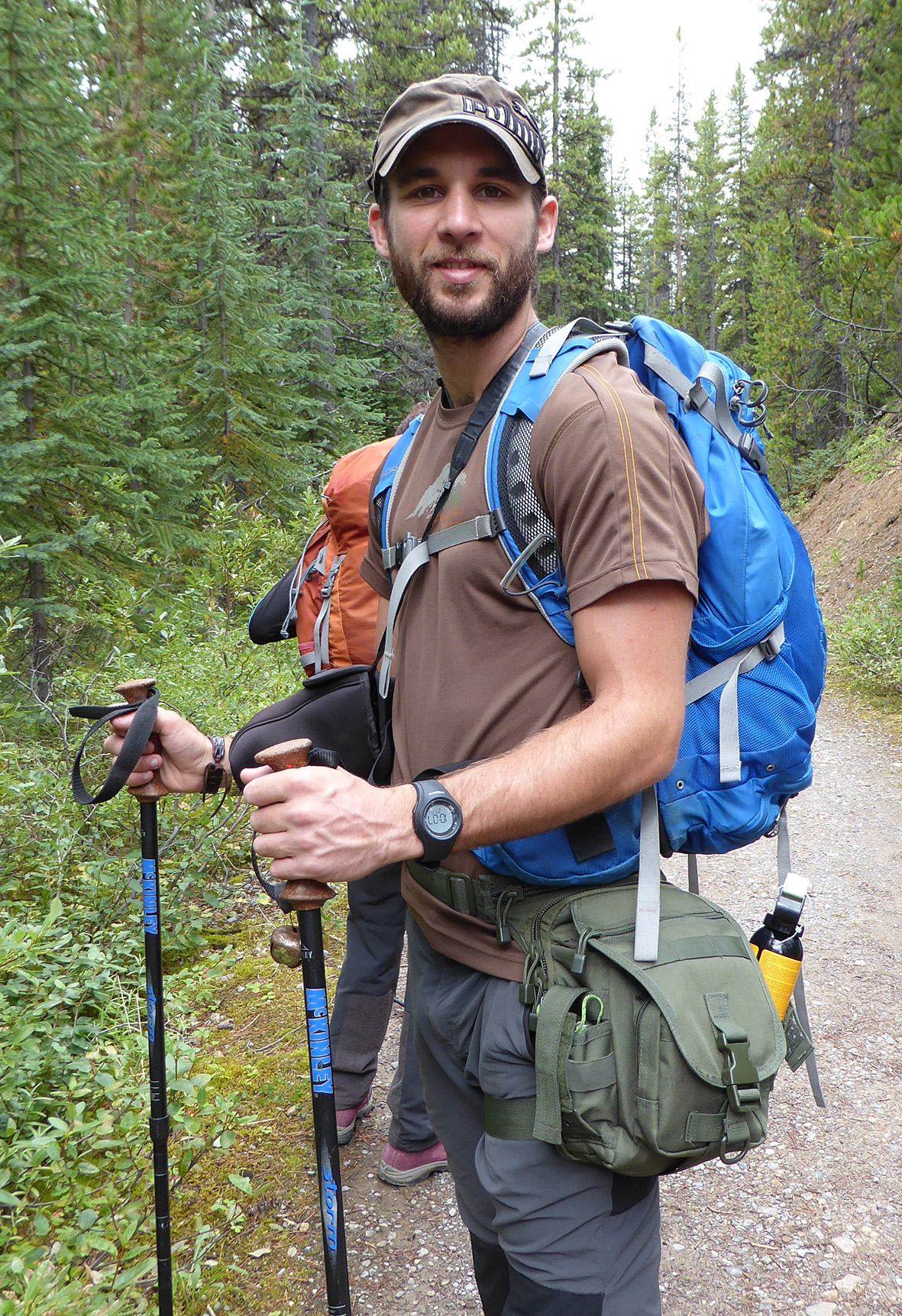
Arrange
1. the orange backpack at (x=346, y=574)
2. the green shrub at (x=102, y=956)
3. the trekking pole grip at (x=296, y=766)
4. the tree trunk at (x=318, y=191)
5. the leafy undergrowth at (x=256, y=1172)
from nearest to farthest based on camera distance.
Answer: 1. the trekking pole grip at (x=296, y=766)
2. the green shrub at (x=102, y=956)
3. the leafy undergrowth at (x=256, y=1172)
4. the orange backpack at (x=346, y=574)
5. the tree trunk at (x=318, y=191)

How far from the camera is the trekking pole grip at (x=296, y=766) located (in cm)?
149

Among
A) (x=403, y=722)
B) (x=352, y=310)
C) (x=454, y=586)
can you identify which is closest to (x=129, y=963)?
(x=403, y=722)

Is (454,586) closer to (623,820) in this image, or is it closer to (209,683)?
(623,820)

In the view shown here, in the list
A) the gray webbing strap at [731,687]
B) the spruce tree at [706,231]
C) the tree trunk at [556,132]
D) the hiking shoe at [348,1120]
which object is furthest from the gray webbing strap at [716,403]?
the spruce tree at [706,231]

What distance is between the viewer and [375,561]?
2340 millimetres

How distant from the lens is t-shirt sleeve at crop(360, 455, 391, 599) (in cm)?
223

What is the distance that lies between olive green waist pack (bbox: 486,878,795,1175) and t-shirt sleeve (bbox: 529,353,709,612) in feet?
1.95

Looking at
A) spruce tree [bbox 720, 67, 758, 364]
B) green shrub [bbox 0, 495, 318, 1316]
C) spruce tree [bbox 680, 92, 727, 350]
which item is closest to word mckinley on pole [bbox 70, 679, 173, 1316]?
green shrub [bbox 0, 495, 318, 1316]

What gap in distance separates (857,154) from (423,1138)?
15.4 metres

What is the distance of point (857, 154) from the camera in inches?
540

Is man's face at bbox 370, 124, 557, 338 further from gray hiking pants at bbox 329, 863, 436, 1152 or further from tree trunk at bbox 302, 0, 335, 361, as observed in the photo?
tree trunk at bbox 302, 0, 335, 361

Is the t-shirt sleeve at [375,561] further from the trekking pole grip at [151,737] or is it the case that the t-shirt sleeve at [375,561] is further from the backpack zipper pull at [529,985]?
the backpack zipper pull at [529,985]

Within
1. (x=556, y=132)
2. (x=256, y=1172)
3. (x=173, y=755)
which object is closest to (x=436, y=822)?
(x=173, y=755)

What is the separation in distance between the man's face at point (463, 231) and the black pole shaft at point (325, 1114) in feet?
4.00
